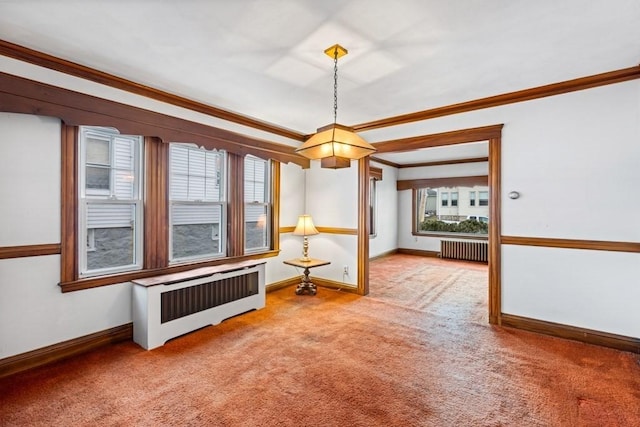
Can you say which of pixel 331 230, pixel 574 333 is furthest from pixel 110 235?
pixel 574 333

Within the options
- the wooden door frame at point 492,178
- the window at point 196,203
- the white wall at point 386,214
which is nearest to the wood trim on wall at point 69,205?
the window at point 196,203

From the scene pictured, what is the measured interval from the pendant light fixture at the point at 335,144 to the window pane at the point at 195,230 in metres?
1.92

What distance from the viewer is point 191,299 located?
347cm

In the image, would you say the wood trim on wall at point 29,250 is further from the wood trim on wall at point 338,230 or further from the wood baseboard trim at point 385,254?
the wood baseboard trim at point 385,254

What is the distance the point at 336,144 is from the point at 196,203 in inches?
89.2

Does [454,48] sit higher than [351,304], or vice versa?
[454,48]

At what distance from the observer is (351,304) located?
4.45 meters

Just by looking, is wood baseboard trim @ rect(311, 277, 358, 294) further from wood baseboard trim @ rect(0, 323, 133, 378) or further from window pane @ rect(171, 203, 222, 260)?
wood baseboard trim @ rect(0, 323, 133, 378)

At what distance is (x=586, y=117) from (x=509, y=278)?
6.13ft

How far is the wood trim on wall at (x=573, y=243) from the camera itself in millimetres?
3029

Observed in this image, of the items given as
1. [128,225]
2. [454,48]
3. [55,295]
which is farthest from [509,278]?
[55,295]

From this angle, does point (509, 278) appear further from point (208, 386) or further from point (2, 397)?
point (2, 397)

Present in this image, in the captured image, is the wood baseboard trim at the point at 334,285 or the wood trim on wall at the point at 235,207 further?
the wood baseboard trim at the point at 334,285

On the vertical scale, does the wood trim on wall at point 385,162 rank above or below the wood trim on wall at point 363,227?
above
